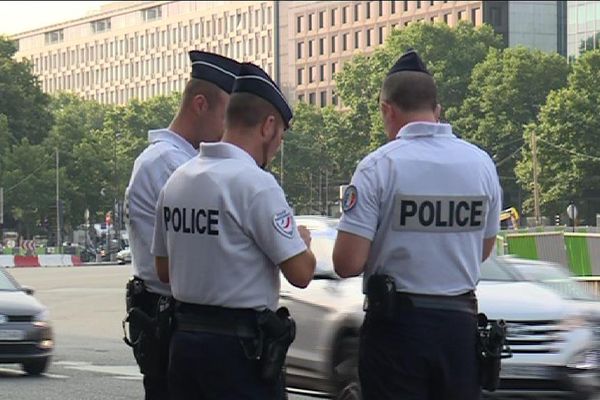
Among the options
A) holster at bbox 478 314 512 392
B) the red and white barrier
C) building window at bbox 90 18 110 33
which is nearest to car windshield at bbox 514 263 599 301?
holster at bbox 478 314 512 392

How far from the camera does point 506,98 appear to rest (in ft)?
324

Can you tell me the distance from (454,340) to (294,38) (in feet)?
498

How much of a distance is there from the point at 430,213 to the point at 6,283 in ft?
41.6

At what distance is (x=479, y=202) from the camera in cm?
541

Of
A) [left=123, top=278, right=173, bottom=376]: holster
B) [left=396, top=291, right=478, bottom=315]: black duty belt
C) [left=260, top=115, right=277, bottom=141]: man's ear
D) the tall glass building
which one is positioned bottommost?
[left=123, top=278, right=173, bottom=376]: holster

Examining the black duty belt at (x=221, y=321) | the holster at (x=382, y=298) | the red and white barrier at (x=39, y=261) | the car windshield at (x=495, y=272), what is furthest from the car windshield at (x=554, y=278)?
the red and white barrier at (x=39, y=261)

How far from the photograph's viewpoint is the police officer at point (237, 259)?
4.95 meters

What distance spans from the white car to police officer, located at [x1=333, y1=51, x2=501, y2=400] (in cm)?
563

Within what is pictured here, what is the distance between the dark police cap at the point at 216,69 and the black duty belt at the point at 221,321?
1.17m

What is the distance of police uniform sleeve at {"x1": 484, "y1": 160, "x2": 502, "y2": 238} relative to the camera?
5.49 meters

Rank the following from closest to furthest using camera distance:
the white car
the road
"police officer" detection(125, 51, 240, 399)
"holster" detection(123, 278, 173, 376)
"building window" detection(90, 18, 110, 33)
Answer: "holster" detection(123, 278, 173, 376) → "police officer" detection(125, 51, 240, 399) → the white car → the road → "building window" detection(90, 18, 110, 33)

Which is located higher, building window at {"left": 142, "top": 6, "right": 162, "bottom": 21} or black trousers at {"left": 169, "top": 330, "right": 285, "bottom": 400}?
building window at {"left": 142, "top": 6, "right": 162, "bottom": 21}

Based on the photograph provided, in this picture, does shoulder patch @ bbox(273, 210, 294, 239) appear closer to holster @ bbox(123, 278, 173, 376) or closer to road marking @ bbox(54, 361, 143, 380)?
holster @ bbox(123, 278, 173, 376)

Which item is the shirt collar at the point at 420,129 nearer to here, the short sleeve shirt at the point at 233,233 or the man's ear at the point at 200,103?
the short sleeve shirt at the point at 233,233
